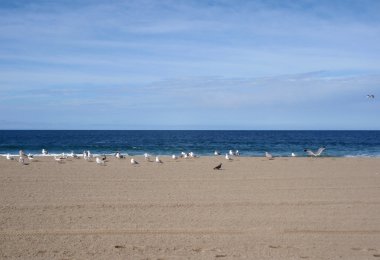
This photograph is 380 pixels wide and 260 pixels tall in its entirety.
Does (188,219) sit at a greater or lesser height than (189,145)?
greater

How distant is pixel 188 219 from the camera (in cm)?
1096

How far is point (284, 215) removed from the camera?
11562 millimetres

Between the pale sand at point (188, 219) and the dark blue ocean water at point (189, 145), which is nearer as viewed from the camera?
the pale sand at point (188, 219)

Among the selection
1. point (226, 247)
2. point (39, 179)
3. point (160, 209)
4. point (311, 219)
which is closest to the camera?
point (226, 247)

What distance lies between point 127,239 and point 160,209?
10.2 ft

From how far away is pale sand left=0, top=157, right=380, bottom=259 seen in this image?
8.40 metres

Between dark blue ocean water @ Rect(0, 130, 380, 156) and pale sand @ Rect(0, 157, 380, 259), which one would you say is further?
dark blue ocean water @ Rect(0, 130, 380, 156)

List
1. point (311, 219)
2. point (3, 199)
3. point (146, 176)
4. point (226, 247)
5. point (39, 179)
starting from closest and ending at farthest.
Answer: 1. point (226, 247)
2. point (311, 219)
3. point (3, 199)
4. point (39, 179)
5. point (146, 176)

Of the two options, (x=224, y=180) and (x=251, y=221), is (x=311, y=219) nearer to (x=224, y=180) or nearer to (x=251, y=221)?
(x=251, y=221)

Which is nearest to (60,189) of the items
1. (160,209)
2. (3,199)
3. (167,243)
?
(3,199)

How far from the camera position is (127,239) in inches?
359

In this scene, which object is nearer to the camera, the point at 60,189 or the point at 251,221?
the point at 251,221

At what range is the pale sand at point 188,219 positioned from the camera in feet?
27.6

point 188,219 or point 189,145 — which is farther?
point 189,145
